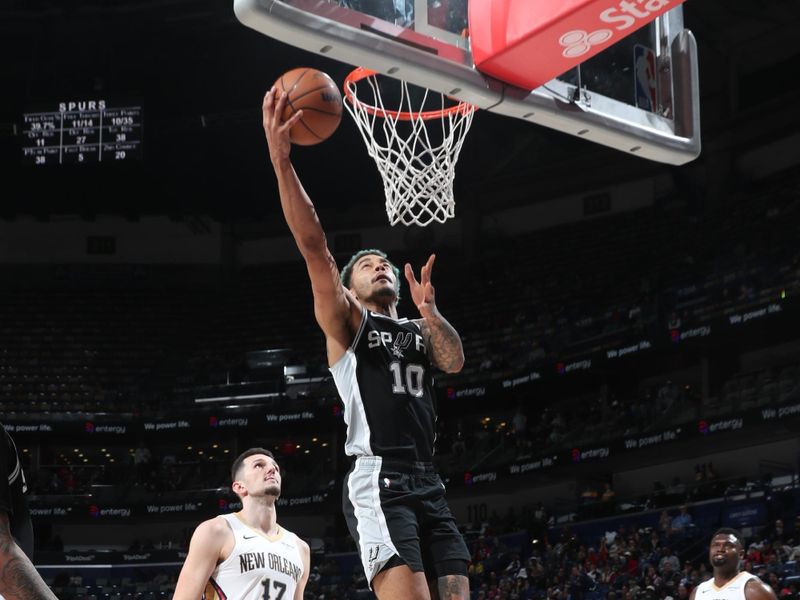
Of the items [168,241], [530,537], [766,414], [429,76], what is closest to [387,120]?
[429,76]

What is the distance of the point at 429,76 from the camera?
5.15 metres

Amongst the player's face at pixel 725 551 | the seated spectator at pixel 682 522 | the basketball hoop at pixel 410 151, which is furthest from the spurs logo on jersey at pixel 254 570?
the seated spectator at pixel 682 522

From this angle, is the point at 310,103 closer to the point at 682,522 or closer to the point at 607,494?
the point at 682,522

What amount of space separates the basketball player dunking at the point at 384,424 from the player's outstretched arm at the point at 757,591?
3.77m

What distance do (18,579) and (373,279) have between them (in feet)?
6.78

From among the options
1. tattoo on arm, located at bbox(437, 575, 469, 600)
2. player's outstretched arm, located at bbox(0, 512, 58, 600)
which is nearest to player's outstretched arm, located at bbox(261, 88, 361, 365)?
tattoo on arm, located at bbox(437, 575, 469, 600)

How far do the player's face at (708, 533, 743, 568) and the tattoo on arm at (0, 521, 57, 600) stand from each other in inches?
214

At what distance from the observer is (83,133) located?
19.7 m

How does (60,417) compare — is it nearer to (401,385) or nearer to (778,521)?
(778,521)

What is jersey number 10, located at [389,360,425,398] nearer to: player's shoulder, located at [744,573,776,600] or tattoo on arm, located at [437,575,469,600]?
tattoo on arm, located at [437,575,469,600]

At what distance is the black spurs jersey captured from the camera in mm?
4309

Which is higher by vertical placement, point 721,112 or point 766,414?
point 721,112

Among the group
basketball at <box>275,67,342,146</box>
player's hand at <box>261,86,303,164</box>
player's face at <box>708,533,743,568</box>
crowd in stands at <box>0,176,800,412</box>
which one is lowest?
player's face at <box>708,533,743,568</box>

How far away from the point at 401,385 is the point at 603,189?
65.0ft
